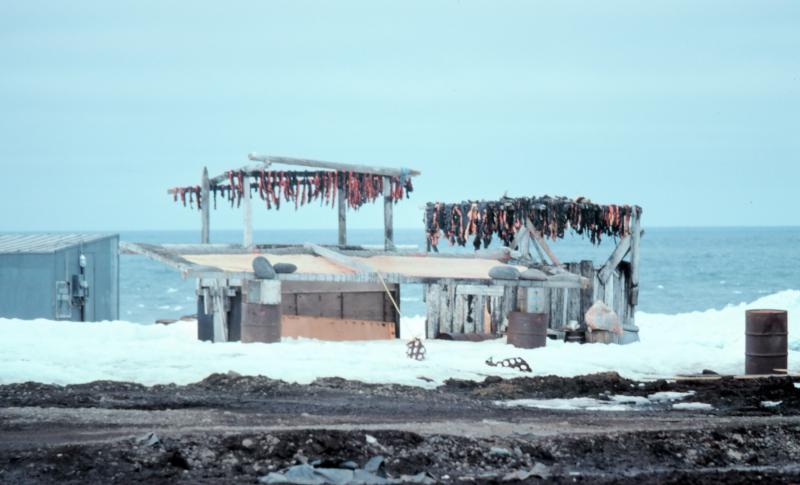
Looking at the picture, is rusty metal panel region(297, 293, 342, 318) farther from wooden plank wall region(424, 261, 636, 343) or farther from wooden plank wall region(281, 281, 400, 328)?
wooden plank wall region(424, 261, 636, 343)

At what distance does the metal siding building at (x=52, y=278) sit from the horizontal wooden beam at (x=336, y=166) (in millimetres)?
5155

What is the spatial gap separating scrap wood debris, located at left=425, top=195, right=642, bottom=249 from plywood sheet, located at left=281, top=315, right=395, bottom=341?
2.81 metres

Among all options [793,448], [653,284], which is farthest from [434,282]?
[653,284]

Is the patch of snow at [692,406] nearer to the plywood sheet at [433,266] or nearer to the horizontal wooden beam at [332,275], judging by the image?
the horizontal wooden beam at [332,275]

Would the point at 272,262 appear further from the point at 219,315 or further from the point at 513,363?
the point at 513,363

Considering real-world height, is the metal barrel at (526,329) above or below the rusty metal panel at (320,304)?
Result: below

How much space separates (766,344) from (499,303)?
17.1 feet

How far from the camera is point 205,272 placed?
18.9 metres

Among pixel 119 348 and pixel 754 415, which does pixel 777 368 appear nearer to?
pixel 754 415

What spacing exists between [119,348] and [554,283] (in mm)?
7643

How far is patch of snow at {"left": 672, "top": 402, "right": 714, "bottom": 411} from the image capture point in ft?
49.5

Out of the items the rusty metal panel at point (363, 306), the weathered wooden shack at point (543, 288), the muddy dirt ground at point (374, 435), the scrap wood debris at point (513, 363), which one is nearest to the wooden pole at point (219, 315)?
the rusty metal panel at point (363, 306)

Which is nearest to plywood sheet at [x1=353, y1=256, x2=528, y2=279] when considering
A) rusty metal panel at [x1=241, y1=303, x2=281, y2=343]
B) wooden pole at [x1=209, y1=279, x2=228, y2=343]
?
rusty metal panel at [x1=241, y1=303, x2=281, y2=343]

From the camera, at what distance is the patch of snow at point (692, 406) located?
595 inches
